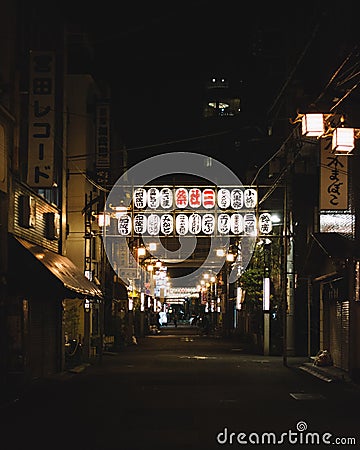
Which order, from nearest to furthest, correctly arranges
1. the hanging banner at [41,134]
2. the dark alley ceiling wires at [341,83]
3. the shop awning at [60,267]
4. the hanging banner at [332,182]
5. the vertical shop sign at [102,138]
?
the dark alley ceiling wires at [341,83]
the shop awning at [60,267]
the hanging banner at [41,134]
the hanging banner at [332,182]
the vertical shop sign at [102,138]

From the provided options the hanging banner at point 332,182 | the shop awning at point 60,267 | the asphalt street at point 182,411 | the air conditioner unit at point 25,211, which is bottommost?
the asphalt street at point 182,411

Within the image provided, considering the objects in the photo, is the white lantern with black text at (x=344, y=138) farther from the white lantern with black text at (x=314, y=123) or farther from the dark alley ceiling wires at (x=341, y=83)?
the dark alley ceiling wires at (x=341, y=83)

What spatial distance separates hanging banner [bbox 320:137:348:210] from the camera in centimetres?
2680

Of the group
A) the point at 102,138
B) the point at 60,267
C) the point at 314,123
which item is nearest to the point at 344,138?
the point at 314,123

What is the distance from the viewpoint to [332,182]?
26875mm

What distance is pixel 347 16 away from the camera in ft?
95.2

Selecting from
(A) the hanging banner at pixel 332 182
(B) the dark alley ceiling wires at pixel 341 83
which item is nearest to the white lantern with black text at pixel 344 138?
(B) the dark alley ceiling wires at pixel 341 83

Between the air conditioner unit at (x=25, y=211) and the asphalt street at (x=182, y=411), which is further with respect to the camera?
the air conditioner unit at (x=25, y=211)

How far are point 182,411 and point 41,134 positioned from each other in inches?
378

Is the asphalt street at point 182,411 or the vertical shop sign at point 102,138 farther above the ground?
the vertical shop sign at point 102,138

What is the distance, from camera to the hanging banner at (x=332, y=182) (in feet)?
87.9

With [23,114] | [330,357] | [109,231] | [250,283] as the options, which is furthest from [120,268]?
[23,114]

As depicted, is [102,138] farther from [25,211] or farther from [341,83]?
[341,83]

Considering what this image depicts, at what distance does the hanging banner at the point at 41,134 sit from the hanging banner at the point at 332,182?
926cm
